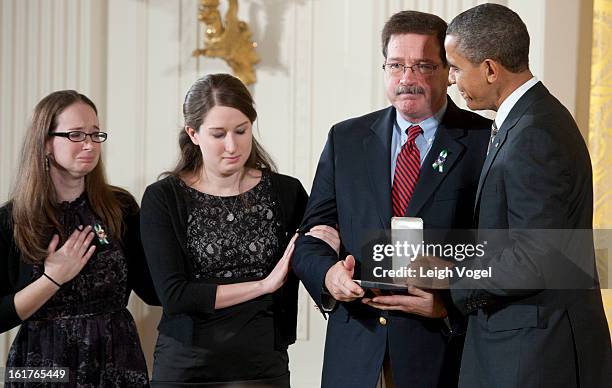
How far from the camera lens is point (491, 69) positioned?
7.73 feet

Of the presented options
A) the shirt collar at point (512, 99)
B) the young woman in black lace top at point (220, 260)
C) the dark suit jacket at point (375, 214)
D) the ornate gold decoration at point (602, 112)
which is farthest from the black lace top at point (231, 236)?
the ornate gold decoration at point (602, 112)

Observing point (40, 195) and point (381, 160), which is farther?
point (40, 195)

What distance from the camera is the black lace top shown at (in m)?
3.01

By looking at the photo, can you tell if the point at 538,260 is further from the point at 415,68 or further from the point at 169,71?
the point at 169,71

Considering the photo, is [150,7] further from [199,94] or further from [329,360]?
[329,360]

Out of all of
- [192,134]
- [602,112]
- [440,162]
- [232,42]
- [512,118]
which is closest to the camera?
[512,118]

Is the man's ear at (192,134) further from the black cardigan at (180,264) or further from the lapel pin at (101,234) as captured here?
the lapel pin at (101,234)

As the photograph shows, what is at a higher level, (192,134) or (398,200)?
(192,134)

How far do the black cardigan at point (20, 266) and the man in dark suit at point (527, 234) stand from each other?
139cm

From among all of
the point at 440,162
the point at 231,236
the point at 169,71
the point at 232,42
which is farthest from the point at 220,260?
the point at 169,71

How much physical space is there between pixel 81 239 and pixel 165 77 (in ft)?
4.25

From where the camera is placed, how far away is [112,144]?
4.33 meters

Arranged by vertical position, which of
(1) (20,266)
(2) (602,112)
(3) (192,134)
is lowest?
(1) (20,266)

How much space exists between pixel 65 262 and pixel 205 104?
715 millimetres
